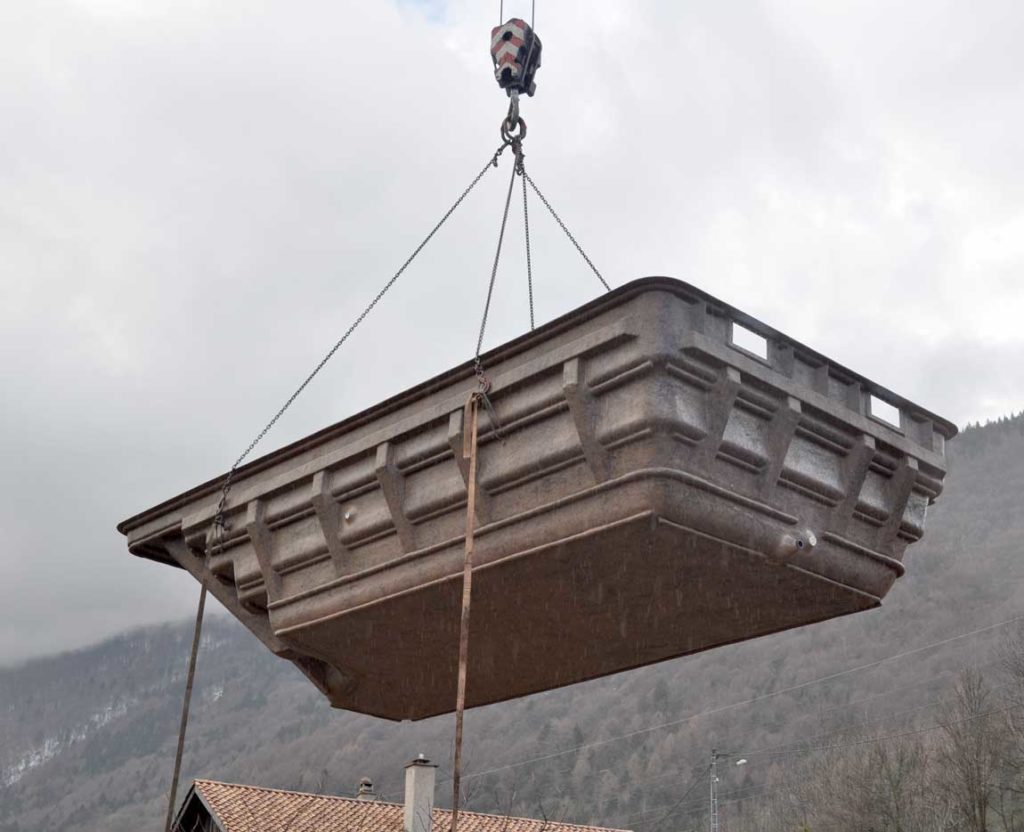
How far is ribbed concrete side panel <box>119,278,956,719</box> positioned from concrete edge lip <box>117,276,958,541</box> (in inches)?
0.7

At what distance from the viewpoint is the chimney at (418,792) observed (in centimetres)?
3419

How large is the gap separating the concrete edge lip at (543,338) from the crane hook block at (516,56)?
338 cm

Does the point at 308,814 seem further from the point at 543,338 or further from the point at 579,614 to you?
the point at 543,338

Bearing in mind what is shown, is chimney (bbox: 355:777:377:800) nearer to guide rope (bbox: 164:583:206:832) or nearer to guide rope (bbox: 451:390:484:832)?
guide rope (bbox: 164:583:206:832)

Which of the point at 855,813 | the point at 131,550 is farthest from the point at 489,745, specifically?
the point at 131,550

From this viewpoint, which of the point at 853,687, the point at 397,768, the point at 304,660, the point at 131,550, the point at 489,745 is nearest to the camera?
the point at 304,660

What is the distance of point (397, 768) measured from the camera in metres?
115

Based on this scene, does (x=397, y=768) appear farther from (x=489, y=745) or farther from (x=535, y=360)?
(x=535, y=360)

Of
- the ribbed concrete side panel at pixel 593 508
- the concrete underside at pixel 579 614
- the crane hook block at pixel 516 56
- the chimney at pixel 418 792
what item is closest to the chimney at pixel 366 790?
the chimney at pixel 418 792

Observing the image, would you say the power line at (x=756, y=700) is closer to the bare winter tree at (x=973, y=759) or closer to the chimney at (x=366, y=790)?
the bare winter tree at (x=973, y=759)

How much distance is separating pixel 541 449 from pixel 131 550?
19.0 feet

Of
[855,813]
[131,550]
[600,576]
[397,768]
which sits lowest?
[600,576]

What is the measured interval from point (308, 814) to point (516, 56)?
89.8 ft

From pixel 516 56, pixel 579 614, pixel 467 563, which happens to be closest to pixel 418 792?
pixel 579 614
